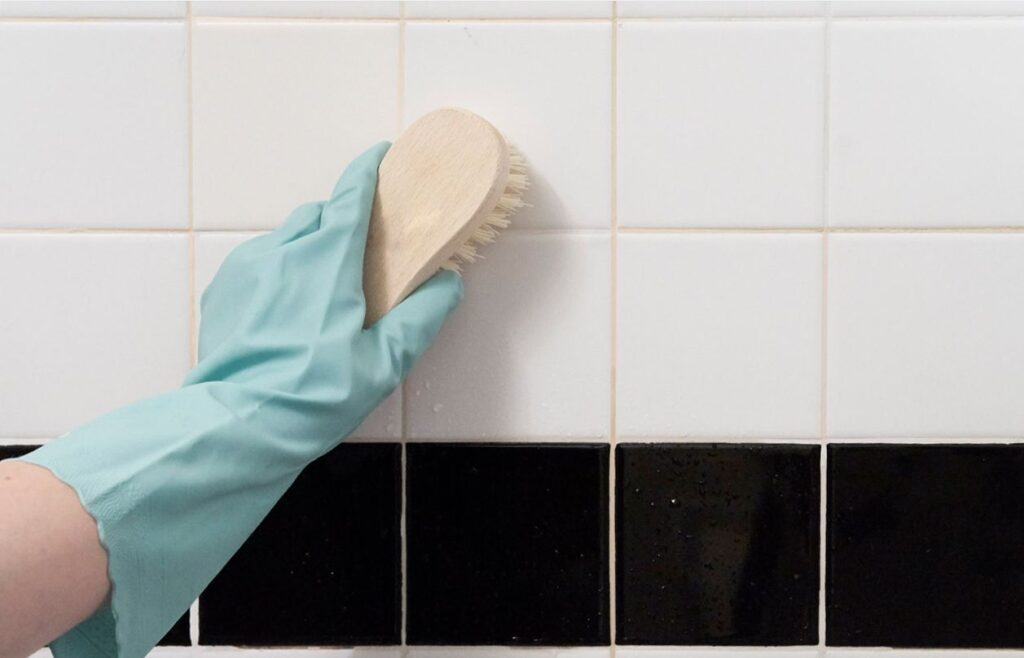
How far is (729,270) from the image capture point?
69 cm

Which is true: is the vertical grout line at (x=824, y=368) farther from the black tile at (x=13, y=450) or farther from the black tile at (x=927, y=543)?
the black tile at (x=13, y=450)

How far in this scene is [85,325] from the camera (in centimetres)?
71

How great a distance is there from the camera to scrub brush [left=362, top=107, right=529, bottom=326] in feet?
2.05

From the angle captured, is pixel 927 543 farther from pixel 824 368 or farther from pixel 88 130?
pixel 88 130

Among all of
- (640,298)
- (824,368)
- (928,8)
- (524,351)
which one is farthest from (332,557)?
(928,8)

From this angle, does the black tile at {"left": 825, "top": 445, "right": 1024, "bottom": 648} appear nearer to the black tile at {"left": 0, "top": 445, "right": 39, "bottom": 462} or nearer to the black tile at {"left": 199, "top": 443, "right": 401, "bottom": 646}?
the black tile at {"left": 199, "top": 443, "right": 401, "bottom": 646}

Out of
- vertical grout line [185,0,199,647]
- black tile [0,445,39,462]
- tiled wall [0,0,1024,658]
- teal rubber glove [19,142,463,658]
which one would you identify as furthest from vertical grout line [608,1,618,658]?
black tile [0,445,39,462]

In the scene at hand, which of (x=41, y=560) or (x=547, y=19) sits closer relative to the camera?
(x=41, y=560)

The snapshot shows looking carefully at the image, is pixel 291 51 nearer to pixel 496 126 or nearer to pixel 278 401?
pixel 496 126

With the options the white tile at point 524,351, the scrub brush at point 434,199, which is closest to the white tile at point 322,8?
the scrub brush at point 434,199

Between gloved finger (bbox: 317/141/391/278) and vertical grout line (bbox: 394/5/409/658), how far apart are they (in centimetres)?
6

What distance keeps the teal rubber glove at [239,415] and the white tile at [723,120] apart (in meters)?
0.21

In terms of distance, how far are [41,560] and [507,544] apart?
36cm

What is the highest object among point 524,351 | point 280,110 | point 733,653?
point 280,110
